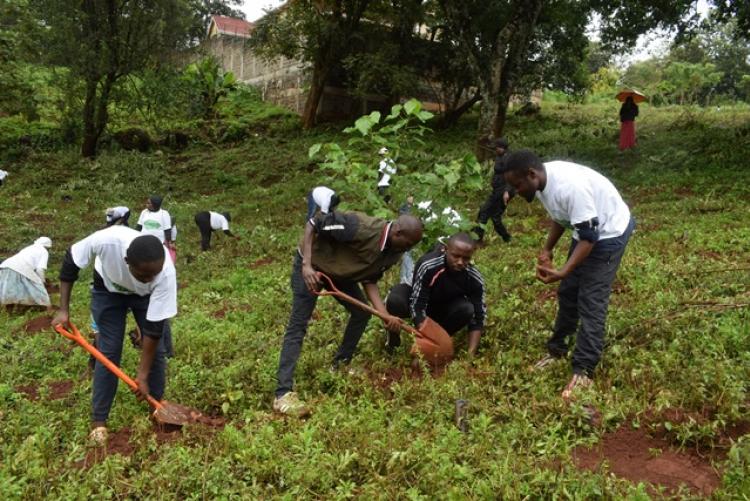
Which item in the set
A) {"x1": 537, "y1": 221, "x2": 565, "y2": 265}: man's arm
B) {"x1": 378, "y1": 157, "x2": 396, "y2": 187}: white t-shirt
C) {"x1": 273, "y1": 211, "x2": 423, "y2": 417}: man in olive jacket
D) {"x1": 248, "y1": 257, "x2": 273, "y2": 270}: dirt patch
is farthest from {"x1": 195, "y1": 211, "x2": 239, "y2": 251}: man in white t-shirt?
{"x1": 537, "y1": 221, "x2": 565, "y2": 265}: man's arm

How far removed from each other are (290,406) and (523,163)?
7.02ft

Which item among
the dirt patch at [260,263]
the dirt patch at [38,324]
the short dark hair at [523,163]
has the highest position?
the short dark hair at [523,163]

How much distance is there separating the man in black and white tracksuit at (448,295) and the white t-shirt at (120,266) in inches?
72.7

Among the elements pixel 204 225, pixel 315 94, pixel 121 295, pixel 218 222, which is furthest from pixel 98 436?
pixel 315 94

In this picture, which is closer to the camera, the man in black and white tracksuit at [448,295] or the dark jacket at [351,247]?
the dark jacket at [351,247]

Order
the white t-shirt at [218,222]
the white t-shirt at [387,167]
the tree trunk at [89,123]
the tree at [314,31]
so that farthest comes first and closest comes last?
the tree at [314,31]
the tree trunk at [89,123]
the white t-shirt at [218,222]
the white t-shirt at [387,167]

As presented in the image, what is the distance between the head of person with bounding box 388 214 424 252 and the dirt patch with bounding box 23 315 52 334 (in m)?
5.09

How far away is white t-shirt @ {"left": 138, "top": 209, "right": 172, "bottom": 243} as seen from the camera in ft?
24.2

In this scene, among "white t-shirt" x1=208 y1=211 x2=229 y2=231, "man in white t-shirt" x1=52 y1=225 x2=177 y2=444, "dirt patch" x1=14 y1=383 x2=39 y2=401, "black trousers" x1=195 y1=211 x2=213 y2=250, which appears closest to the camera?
"man in white t-shirt" x1=52 y1=225 x2=177 y2=444

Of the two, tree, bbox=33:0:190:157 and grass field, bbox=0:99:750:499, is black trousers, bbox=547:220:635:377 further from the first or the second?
tree, bbox=33:0:190:157

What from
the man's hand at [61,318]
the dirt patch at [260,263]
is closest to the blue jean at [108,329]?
the man's hand at [61,318]

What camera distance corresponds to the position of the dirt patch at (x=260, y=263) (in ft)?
31.6

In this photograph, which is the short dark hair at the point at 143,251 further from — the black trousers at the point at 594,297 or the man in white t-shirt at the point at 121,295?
the black trousers at the point at 594,297

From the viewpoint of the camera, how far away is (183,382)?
15.5 ft
